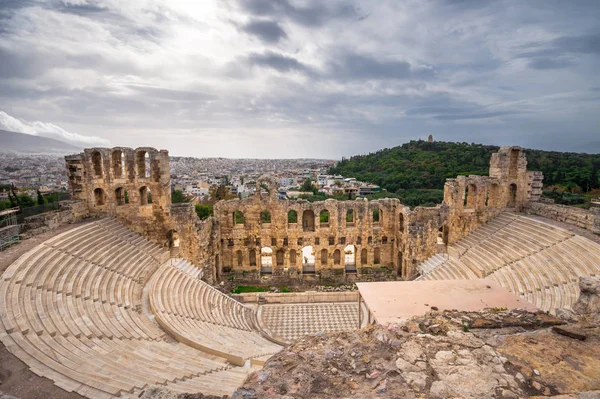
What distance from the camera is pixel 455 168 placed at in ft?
181

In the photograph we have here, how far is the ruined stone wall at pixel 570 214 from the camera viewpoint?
17036 millimetres

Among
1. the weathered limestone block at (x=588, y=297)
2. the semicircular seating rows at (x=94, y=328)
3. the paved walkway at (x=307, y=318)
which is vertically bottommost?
the paved walkway at (x=307, y=318)

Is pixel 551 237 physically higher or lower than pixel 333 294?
higher

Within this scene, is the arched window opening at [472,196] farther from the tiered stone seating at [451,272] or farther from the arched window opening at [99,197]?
the arched window opening at [99,197]

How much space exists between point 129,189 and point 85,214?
9.73ft

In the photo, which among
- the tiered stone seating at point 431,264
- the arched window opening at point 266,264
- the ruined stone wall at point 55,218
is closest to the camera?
the ruined stone wall at point 55,218

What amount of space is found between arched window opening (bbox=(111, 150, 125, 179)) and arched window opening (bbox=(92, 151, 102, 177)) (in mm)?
797

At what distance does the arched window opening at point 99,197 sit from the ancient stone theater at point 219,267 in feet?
0.25

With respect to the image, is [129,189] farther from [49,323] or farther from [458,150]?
[458,150]

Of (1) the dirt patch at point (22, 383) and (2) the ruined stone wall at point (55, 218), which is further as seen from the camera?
(2) the ruined stone wall at point (55, 218)

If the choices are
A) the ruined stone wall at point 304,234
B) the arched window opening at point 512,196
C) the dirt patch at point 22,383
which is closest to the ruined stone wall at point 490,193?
the arched window opening at point 512,196

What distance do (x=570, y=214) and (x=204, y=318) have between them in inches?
840

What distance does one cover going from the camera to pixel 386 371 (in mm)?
6043

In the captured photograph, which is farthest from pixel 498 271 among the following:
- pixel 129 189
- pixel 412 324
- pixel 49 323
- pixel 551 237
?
pixel 129 189
